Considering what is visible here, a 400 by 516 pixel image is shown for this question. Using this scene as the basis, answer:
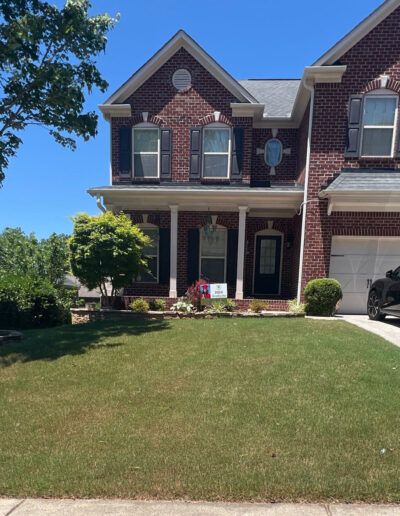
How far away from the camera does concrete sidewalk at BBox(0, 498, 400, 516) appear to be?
243cm

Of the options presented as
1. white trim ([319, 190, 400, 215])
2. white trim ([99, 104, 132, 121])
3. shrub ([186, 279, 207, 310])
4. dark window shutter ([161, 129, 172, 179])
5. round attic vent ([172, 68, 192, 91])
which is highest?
round attic vent ([172, 68, 192, 91])

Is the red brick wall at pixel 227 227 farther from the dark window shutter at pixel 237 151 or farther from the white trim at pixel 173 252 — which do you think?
the dark window shutter at pixel 237 151

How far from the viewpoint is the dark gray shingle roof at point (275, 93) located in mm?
13192

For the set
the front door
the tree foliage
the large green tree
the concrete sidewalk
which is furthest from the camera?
the tree foliage

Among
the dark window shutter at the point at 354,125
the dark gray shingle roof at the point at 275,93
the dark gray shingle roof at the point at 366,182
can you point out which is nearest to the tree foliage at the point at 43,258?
the dark gray shingle roof at the point at 275,93

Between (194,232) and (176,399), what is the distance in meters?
8.53

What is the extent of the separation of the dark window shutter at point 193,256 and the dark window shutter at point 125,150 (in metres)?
3.16

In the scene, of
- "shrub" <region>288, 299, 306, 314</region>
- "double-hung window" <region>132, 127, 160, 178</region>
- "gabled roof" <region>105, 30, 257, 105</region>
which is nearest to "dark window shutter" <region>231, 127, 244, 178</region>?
"gabled roof" <region>105, 30, 257, 105</region>

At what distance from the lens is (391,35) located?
33.3 ft

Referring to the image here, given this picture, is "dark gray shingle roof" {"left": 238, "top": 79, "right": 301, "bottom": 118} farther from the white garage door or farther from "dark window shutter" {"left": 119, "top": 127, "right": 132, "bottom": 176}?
the white garage door

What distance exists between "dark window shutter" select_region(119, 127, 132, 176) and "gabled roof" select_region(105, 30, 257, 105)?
4.49 ft

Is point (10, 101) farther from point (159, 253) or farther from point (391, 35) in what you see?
point (391, 35)

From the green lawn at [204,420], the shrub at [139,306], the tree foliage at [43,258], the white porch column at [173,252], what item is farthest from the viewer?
the tree foliage at [43,258]

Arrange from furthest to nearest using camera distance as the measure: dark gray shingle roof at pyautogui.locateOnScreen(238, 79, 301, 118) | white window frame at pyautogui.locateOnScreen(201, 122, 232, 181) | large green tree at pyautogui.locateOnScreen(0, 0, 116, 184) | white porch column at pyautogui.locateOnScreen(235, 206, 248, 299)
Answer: dark gray shingle roof at pyautogui.locateOnScreen(238, 79, 301, 118) < white window frame at pyautogui.locateOnScreen(201, 122, 232, 181) < white porch column at pyautogui.locateOnScreen(235, 206, 248, 299) < large green tree at pyautogui.locateOnScreen(0, 0, 116, 184)
